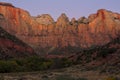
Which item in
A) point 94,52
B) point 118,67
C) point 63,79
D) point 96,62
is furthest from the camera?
point 94,52

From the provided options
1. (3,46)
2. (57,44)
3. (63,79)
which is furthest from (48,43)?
(63,79)

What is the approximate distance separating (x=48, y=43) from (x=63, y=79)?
164 m

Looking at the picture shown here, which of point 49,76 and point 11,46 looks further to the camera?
point 11,46

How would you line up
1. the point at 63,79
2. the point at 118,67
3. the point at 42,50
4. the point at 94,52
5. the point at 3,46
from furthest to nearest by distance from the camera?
1. the point at 42,50
2. the point at 3,46
3. the point at 94,52
4. the point at 118,67
5. the point at 63,79

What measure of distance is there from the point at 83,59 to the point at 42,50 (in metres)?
112

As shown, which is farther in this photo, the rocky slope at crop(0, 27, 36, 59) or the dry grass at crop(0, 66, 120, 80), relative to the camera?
the rocky slope at crop(0, 27, 36, 59)

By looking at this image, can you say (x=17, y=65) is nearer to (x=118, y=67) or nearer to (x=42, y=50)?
(x=118, y=67)

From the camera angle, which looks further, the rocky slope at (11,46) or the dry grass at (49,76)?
the rocky slope at (11,46)

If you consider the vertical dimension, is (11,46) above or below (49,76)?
above

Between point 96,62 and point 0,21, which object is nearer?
point 96,62

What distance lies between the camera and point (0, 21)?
623ft

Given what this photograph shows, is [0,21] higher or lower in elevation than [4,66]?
higher

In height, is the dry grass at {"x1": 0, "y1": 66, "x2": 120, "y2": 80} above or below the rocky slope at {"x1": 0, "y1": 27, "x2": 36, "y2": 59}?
below

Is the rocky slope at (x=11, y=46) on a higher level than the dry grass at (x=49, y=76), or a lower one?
higher
